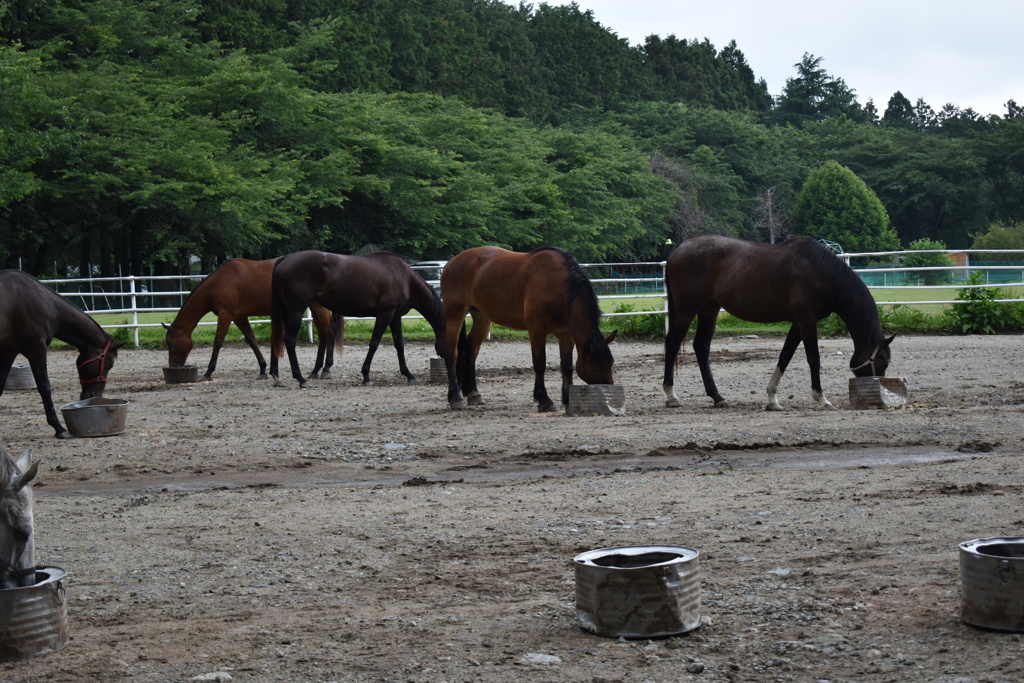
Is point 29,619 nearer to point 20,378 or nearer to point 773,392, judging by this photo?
point 773,392

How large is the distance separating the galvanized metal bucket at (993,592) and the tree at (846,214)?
2338 inches

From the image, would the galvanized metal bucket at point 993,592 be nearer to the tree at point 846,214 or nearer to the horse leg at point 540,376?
the horse leg at point 540,376

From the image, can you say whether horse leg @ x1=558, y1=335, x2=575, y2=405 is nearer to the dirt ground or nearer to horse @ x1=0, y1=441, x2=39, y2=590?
the dirt ground

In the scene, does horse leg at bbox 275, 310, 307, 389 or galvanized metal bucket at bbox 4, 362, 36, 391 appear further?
galvanized metal bucket at bbox 4, 362, 36, 391

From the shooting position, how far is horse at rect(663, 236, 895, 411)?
10.1 meters

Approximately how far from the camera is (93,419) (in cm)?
928

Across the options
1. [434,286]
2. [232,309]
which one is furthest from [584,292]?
[434,286]

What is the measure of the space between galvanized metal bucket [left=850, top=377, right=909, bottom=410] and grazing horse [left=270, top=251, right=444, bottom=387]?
17.6 feet

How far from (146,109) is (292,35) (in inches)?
687

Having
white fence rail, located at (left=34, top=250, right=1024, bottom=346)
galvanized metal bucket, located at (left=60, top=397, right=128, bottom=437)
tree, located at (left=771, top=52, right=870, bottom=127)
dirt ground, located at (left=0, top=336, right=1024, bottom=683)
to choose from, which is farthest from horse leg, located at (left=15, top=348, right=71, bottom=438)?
tree, located at (left=771, top=52, right=870, bottom=127)

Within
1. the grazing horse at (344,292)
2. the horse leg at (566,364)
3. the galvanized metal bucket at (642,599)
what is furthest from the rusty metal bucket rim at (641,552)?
the grazing horse at (344,292)

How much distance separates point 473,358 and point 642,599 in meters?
7.54

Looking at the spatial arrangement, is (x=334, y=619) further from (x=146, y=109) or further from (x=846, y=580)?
(x=146, y=109)

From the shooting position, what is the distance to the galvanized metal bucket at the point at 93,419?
9.23 m
